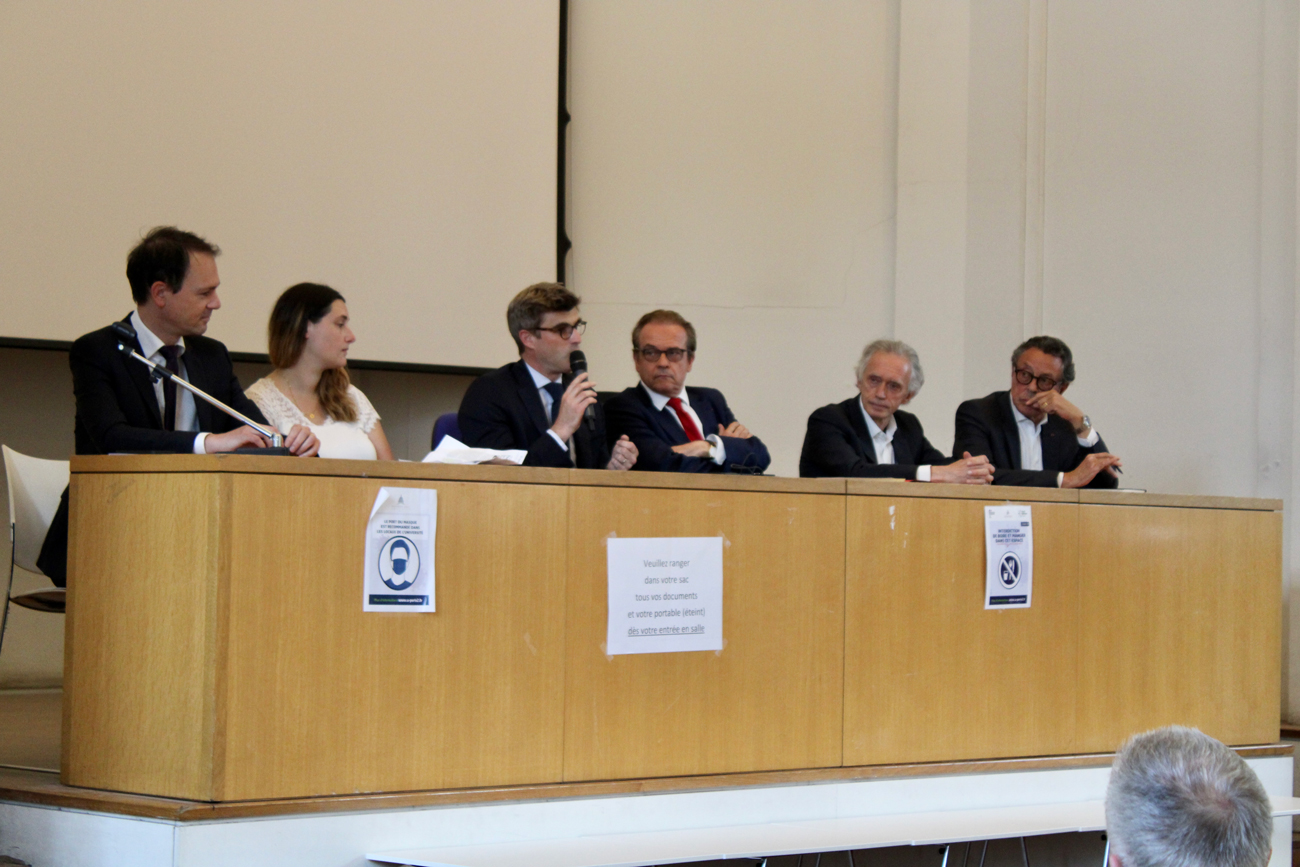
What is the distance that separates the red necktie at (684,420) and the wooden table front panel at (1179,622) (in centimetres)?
107

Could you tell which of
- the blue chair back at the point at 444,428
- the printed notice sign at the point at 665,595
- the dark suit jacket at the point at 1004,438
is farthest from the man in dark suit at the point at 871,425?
the printed notice sign at the point at 665,595

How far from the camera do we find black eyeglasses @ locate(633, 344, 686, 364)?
12.4 ft

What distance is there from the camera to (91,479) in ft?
8.45

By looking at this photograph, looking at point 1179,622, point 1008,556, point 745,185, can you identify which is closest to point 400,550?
point 1008,556

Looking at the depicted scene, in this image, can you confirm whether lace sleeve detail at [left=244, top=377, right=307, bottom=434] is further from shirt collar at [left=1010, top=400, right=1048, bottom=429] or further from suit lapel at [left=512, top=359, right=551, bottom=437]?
shirt collar at [left=1010, top=400, right=1048, bottom=429]

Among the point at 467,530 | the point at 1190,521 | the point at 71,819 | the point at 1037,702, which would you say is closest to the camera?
the point at 71,819

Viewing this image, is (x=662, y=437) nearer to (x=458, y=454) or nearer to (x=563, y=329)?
(x=563, y=329)

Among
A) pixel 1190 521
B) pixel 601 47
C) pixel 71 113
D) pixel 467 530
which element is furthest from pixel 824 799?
pixel 601 47

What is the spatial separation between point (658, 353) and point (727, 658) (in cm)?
117

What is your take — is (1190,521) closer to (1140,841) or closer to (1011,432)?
(1011,432)

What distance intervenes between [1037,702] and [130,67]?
11.9 ft

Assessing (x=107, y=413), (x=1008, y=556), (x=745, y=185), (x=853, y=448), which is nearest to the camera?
(x=107, y=413)

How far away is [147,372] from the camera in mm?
3012

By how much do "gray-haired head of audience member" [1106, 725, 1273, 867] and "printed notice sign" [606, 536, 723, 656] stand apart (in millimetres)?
1587
